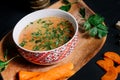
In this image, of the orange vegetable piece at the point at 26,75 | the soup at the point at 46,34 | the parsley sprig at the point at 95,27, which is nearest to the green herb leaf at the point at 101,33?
the parsley sprig at the point at 95,27

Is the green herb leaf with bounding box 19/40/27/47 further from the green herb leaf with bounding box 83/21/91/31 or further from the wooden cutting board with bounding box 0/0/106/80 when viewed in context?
the green herb leaf with bounding box 83/21/91/31

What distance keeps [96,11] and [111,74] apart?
0.38m

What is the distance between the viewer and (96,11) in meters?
1.29

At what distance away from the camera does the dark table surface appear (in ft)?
3.43

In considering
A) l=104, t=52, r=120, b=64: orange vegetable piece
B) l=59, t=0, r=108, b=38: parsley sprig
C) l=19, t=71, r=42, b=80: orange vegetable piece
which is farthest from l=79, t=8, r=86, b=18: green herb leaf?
l=19, t=71, r=42, b=80: orange vegetable piece

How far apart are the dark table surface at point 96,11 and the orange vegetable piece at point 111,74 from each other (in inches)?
0.7

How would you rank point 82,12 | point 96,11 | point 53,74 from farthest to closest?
point 96,11, point 82,12, point 53,74

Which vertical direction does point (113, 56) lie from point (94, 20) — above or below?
below

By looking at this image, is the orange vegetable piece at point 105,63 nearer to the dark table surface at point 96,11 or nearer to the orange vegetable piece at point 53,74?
the dark table surface at point 96,11

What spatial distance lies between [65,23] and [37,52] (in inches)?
8.1

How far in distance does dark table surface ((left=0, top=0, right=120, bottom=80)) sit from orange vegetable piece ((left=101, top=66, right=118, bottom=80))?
0.02 metres

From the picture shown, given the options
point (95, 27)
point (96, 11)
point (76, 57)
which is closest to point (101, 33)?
point (95, 27)

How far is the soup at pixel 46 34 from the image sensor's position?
1029 mm

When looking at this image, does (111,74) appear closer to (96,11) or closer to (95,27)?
(95,27)
